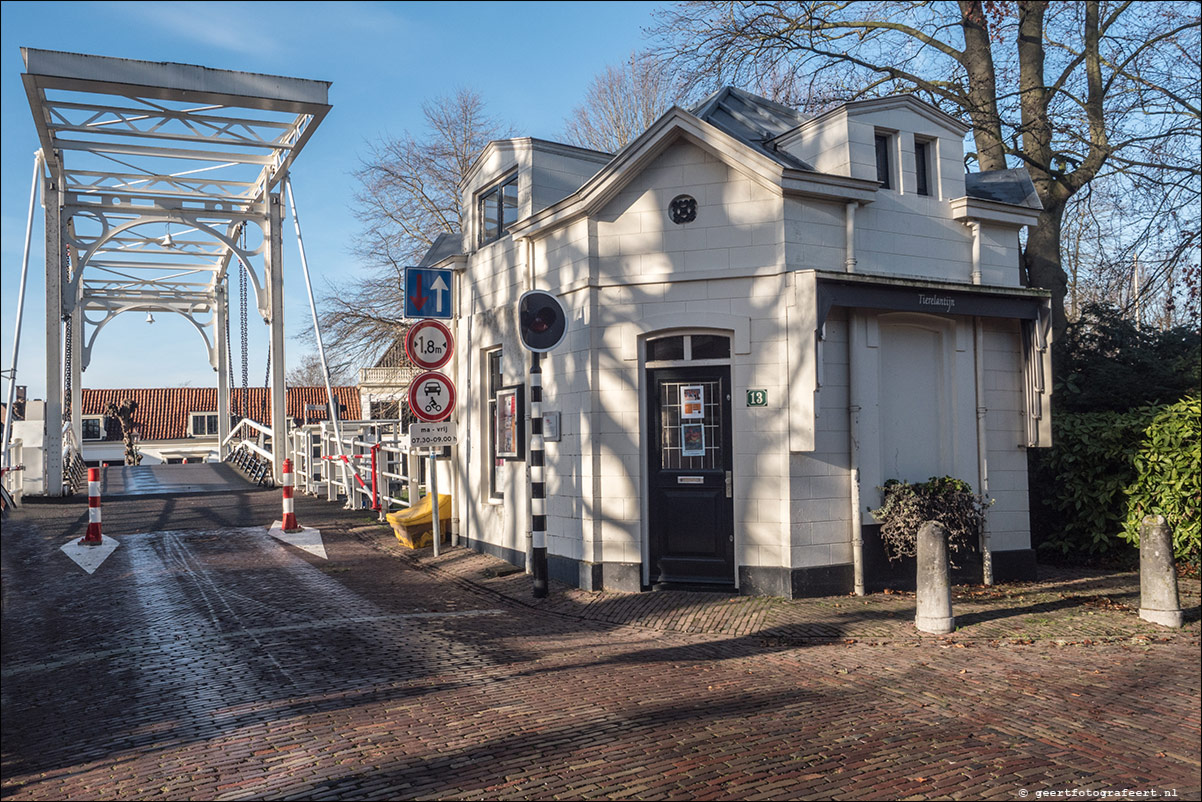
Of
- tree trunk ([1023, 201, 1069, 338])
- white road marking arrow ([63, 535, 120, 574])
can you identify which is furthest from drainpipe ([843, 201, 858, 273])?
white road marking arrow ([63, 535, 120, 574])

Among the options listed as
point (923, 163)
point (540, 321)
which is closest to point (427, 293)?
point (540, 321)

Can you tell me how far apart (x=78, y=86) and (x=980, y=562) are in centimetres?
1627

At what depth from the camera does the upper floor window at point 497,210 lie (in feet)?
38.7

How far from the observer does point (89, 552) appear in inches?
440

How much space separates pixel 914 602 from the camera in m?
8.73

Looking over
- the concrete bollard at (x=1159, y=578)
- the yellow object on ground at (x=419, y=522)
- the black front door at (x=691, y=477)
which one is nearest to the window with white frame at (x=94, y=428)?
the yellow object on ground at (x=419, y=522)

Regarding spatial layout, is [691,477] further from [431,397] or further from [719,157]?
[431,397]

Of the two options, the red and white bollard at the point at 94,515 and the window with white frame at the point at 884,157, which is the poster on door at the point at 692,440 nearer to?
the window with white frame at the point at 884,157

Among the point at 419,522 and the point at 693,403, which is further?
the point at 419,522

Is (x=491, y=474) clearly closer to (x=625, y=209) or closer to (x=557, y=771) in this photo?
(x=625, y=209)

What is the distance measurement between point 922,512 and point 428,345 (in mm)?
6302

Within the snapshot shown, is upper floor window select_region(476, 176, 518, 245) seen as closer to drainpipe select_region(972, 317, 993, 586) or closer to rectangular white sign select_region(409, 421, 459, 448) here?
rectangular white sign select_region(409, 421, 459, 448)

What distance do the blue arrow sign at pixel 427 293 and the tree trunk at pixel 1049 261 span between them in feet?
29.9

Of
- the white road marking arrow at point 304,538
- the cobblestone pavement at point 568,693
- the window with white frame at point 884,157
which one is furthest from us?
the white road marking arrow at point 304,538
